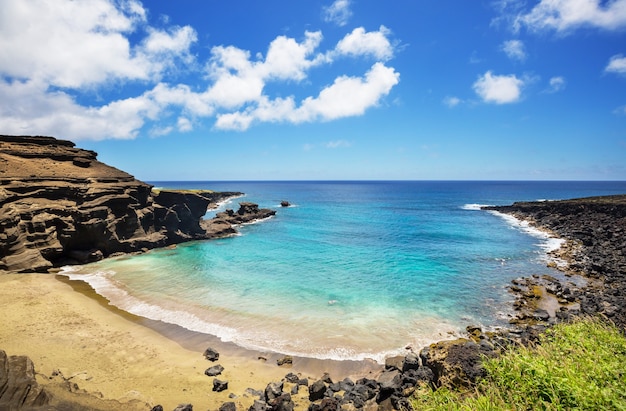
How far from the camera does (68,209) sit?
3353 cm

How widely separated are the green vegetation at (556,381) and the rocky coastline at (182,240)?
103 cm

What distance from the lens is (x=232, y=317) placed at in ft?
69.7

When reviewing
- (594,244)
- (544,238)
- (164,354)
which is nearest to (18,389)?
(164,354)

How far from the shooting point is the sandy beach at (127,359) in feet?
42.6

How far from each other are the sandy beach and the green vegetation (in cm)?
729

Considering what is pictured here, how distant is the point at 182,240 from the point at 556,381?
48.4 m

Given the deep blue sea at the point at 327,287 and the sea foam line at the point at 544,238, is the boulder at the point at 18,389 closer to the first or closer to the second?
the deep blue sea at the point at 327,287

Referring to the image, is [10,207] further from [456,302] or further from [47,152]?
[456,302]

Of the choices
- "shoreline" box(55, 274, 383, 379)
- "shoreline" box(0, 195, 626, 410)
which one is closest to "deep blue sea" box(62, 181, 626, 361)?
"shoreline" box(55, 274, 383, 379)

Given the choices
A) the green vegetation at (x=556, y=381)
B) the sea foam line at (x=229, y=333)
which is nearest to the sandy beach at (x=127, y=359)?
the sea foam line at (x=229, y=333)

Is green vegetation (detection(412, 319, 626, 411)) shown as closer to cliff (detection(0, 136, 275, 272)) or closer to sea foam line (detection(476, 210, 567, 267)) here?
sea foam line (detection(476, 210, 567, 267))

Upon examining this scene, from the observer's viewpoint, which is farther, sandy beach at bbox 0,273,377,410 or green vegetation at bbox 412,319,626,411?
sandy beach at bbox 0,273,377,410

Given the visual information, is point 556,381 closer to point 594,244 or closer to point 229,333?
point 229,333

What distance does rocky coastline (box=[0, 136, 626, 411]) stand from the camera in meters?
11.2
